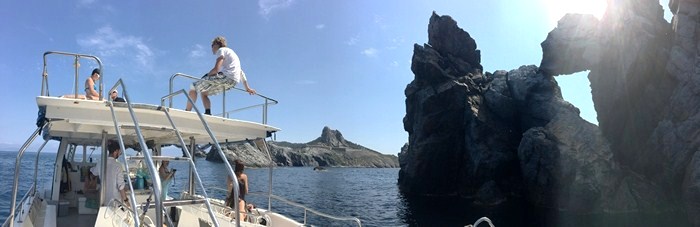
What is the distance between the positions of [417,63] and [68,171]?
1869 inches

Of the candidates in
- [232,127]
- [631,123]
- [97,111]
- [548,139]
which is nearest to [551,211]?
[548,139]

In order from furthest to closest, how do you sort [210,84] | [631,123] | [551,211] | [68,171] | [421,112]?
1. [421,112]
2. [631,123]
3. [551,211]
4. [68,171]
5. [210,84]

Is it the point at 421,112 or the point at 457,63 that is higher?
the point at 457,63

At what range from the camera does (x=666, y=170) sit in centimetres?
3603

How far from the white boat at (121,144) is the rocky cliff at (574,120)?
33.1 m

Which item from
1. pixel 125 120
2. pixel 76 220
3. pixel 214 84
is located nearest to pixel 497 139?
pixel 214 84

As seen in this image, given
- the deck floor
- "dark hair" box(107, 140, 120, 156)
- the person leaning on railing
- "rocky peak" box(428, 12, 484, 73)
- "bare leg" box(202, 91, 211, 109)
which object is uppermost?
"rocky peak" box(428, 12, 484, 73)

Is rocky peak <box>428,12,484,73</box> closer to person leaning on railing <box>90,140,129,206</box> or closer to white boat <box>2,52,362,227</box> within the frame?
white boat <box>2,52,362,227</box>

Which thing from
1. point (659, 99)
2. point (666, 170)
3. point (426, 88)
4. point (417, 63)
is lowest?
point (666, 170)

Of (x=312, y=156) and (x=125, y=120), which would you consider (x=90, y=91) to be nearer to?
(x=125, y=120)

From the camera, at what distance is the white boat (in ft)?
21.8

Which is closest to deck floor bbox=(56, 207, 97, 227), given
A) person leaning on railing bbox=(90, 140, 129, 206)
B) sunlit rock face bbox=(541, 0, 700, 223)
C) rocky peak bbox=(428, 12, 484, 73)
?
person leaning on railing bbox=(90, 140, 129, 206)

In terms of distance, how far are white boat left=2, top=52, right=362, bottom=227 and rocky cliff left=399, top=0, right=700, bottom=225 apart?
33.1 m

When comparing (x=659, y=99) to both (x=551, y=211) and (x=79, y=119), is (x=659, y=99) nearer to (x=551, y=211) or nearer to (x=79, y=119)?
(x=551, y=211)
